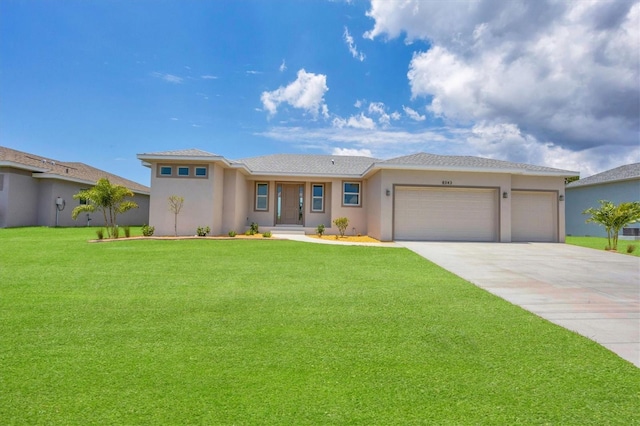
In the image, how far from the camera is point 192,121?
18141 millimetres

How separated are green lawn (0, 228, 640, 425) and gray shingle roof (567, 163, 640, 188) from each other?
23.5 m

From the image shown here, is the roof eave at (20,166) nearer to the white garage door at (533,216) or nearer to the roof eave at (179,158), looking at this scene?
the roof eave at (179,158)

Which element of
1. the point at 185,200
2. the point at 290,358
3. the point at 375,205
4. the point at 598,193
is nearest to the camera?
the point at 290,358

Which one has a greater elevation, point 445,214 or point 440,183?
point 440,183

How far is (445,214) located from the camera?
1565 centimetres

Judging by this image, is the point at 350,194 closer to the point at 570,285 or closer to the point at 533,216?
the point at 533,216

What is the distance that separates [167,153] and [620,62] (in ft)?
65.8

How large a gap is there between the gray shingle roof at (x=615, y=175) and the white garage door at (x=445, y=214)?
13.3 meters

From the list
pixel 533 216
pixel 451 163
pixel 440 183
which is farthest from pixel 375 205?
pixel 533 216

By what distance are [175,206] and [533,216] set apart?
17.8m

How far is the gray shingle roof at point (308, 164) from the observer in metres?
18.2

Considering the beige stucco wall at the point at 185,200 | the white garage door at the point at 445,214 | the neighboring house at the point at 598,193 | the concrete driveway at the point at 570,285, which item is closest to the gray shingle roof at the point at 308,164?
the beige stucco wall at the point at 185,200

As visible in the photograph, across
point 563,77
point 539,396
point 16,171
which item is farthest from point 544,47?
point 16,171

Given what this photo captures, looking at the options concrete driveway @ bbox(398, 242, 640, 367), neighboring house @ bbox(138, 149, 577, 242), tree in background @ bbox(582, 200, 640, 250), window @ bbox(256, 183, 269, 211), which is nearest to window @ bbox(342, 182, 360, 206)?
neighboring house @ bbox(138, 149, 577, 242)
